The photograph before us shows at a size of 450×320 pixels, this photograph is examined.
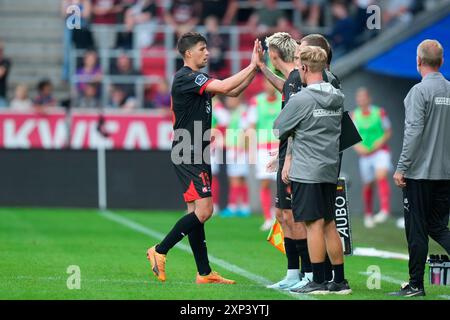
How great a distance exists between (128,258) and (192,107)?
117 inches

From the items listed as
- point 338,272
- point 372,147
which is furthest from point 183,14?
point 338,272

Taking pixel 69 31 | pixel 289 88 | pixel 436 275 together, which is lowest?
pixel 436 275

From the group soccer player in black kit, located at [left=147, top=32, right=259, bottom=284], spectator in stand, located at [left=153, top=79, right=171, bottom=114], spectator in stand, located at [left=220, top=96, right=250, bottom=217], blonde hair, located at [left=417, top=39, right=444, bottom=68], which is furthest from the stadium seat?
blonde hair, located at [left=417, top=39, right=444, bottom=68]

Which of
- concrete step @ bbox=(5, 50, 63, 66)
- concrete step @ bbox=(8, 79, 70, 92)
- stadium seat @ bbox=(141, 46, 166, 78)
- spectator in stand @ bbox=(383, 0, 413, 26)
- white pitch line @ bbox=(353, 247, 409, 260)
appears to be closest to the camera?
white pitch line @ bbox=(353, 247, 409, 260)

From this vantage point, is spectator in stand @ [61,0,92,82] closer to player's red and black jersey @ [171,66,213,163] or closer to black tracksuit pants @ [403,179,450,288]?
player's red and black jersey @ [171,66,213,163]

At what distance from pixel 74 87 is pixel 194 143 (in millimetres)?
14359

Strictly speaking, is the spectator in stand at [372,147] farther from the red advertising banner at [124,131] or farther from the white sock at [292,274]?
the white sock at [292,274]

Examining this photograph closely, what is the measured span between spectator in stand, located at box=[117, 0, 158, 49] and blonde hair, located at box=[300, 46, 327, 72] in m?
16.3

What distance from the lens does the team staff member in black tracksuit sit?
9547 millimetres

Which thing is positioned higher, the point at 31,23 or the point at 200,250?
the point at 31,23

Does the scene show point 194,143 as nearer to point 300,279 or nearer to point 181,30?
point 300,279

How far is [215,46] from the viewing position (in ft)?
83.1

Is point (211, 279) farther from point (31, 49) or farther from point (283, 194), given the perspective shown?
point (31, 49)
